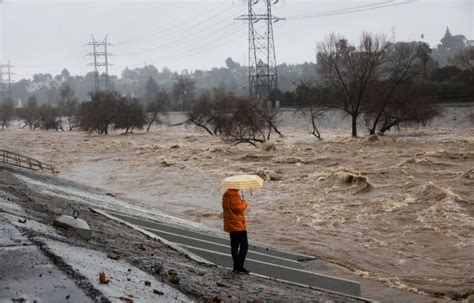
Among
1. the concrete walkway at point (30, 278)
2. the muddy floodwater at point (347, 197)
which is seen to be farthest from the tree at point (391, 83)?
the concrete walkway at point (30, 278)

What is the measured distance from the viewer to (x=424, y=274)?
12219mm

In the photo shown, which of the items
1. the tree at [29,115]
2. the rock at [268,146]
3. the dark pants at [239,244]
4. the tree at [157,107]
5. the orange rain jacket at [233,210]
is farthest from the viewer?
the tree at [29,115]

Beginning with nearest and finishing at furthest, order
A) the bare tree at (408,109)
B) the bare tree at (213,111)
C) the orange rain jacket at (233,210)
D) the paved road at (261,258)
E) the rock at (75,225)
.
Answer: the orange rain jacket at (233,210)
the rock at (75,225)
the paved road at (261,258)
the bare tree at (408,109)
the bare tree at (213,111)

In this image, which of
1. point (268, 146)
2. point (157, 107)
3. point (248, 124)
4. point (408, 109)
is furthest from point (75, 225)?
point (157, 107)

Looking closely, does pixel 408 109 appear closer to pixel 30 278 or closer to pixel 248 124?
pixel 248 124

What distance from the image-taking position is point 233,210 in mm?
9234

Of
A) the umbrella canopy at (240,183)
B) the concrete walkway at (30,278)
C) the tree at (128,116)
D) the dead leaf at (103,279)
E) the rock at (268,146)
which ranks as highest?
the tree at (128,116)

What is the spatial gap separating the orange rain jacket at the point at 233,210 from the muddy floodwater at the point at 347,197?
13.9 feet

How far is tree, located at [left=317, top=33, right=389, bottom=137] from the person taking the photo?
175ft

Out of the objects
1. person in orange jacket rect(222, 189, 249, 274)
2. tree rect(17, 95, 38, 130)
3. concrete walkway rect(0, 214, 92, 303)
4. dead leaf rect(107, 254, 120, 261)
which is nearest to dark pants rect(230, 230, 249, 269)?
person in orange jacket rect(222, 189, 249, 274)

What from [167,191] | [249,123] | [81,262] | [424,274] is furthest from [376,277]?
[249,123]

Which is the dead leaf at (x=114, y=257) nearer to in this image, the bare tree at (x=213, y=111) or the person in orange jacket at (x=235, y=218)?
the person in orange jacket at (x=235, y=218)

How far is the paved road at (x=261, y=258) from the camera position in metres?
10.5

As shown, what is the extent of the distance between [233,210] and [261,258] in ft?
10.4
